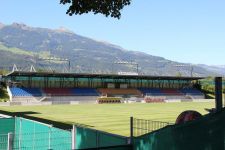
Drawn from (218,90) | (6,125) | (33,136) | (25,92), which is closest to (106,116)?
(6,125)

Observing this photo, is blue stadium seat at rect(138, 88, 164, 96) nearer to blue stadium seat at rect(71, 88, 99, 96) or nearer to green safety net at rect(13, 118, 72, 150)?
blue stadium seat at rect(71, 88, 99, 96)

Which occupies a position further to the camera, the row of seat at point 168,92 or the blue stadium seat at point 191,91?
the blue stadium seat at point 191,91

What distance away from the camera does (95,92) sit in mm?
85438

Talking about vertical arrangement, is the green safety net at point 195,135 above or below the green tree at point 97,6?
below

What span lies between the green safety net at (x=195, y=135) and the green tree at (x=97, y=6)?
18.3 feet

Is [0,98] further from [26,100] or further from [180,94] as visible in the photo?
[180,94]

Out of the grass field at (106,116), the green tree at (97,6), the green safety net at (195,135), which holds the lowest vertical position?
the grass field at (106,116)

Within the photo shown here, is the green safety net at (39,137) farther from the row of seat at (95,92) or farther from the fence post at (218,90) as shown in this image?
the row of seat at (95,92)

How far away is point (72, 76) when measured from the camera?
85.4m

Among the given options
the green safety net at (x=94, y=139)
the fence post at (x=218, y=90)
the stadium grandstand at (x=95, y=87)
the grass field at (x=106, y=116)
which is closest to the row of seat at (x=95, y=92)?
the stadium grandstand at (x=95, y=87)

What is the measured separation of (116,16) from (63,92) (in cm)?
6830

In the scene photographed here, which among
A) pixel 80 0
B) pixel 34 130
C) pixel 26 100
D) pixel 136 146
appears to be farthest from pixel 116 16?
pixel 26 100

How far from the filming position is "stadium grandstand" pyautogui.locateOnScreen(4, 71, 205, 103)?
76944 mm

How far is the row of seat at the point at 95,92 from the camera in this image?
77.2m
